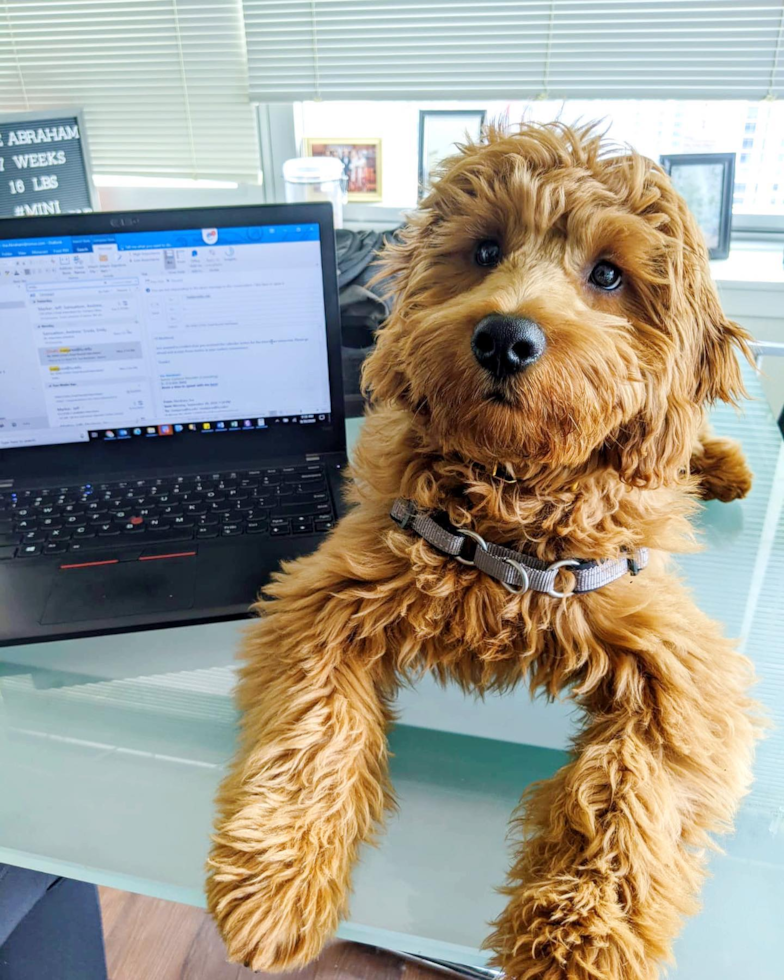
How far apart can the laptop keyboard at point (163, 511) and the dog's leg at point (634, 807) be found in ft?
1.60

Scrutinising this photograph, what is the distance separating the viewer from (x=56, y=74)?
82.7 inches

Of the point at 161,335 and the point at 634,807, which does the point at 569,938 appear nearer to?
the point at 634,807

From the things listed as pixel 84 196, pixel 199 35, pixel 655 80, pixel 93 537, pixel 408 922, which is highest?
pixel 199 35

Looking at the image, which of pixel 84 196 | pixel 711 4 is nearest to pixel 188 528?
pixel 84 196

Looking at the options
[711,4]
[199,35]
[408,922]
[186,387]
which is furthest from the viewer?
[199,35]

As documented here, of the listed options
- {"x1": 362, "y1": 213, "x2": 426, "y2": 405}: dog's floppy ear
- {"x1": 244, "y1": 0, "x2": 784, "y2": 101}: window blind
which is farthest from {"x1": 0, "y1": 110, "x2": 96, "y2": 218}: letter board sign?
{"x1": 362, "y1": 213, "x2": 426, "y2": 405}: dog's floppy ear

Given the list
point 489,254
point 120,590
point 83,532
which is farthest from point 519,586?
point 83,532

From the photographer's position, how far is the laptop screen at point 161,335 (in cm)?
108

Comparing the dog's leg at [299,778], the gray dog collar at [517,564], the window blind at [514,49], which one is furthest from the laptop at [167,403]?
the window blind at [514,49]

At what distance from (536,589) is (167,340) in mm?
670

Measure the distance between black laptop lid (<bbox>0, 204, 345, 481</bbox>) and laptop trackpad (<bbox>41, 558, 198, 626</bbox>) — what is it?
0.22 meters

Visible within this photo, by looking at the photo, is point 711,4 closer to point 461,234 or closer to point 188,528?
point 461,234

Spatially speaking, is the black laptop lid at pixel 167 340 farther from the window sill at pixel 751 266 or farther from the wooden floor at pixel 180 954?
the window sill at pixel 751 266

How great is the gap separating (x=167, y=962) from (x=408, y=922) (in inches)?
40.6
